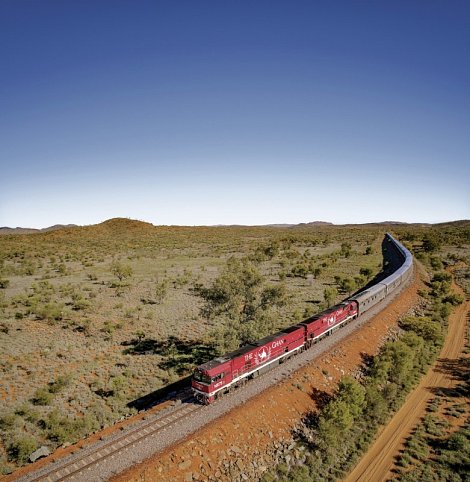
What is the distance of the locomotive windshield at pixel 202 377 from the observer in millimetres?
21859

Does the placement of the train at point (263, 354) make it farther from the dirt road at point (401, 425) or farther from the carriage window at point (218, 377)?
the dirt road at point (401, 425)

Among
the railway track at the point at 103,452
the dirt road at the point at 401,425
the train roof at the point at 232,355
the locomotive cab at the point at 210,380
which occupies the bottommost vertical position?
the dirt road at the point at 401,425

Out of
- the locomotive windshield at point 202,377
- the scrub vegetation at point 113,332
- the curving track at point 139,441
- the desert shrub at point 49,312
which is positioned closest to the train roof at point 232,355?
the locomotive windshield at point 202,377

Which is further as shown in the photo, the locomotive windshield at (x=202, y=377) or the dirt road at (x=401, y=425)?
the locomotive windshield at (x=202, y=377)

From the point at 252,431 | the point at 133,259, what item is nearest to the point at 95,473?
the point at 252,431

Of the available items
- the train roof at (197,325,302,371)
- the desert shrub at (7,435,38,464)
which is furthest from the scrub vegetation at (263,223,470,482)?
the desert shrub at (7,435,38,464)

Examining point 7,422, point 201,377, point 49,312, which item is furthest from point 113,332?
point 201,377

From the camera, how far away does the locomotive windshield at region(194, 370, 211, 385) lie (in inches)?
861

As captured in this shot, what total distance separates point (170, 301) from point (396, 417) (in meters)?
33.3

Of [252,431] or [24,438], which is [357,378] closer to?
[252,431]

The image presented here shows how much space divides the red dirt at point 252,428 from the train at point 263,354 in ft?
5.95

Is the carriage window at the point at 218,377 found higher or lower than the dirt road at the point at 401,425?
higher

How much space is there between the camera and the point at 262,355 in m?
26.0

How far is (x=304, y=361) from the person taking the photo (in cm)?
2947
